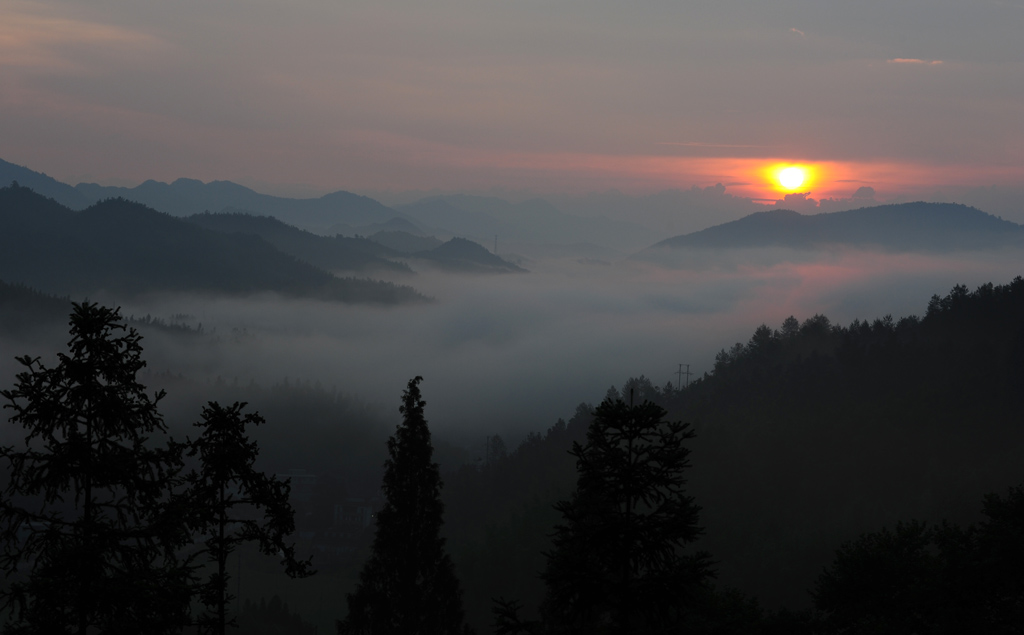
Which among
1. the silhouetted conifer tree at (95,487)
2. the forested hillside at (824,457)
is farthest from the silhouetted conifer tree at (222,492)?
the forested hillside at (824,457)

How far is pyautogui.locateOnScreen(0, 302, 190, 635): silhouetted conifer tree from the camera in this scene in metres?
12.9

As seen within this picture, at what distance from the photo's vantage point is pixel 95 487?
42.4 feet

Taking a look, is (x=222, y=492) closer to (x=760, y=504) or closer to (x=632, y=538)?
(x=632, y=538)

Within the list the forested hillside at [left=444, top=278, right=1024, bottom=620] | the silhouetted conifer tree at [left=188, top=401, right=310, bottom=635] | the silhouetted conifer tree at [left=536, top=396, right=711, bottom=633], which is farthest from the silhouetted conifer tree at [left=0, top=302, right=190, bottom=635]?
the forested hillside at [left=444, top=278, right=1024, bottom=620]

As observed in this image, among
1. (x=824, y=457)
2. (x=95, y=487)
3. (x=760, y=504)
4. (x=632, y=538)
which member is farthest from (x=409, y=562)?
(x=824, y=457)

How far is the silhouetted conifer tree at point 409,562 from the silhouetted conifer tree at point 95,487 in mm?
13816

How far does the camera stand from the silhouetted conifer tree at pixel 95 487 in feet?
42.4

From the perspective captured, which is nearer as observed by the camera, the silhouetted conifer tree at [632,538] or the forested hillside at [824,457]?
the silhouetted conifer tree at [632,538]

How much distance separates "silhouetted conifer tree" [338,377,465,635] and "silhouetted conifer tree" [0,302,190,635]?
13816 millimetres

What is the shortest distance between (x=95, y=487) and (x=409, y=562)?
625 inches

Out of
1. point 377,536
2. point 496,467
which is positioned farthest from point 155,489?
point 496,467

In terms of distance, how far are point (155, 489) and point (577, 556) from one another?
303 inches

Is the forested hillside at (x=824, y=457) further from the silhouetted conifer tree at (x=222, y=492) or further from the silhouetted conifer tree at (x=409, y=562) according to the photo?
the silhouetted conifer tree at (x=222, y=492)

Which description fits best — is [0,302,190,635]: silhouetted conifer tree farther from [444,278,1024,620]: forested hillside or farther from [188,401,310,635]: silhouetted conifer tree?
[444,278,1024,620]: forested hillside
